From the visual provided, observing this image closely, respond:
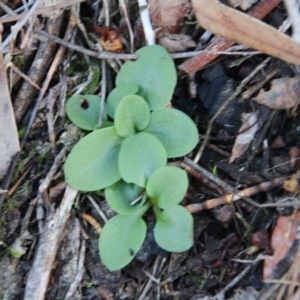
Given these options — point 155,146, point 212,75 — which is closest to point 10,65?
point 155,146

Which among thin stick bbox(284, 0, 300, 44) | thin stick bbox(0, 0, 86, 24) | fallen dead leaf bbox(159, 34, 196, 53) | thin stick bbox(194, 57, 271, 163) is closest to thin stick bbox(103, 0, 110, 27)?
thin stick bbox(0, 0, 86, 24)

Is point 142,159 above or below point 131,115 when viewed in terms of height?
below

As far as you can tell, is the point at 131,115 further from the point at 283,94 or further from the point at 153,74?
the point at 283,94

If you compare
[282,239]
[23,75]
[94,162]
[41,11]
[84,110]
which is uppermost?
[41,11]

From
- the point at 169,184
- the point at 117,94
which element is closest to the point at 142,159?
the point at 169,184

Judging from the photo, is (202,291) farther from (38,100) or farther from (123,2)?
(123,2)

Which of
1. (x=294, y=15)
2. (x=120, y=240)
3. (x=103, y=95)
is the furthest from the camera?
(x=103, y=95)
